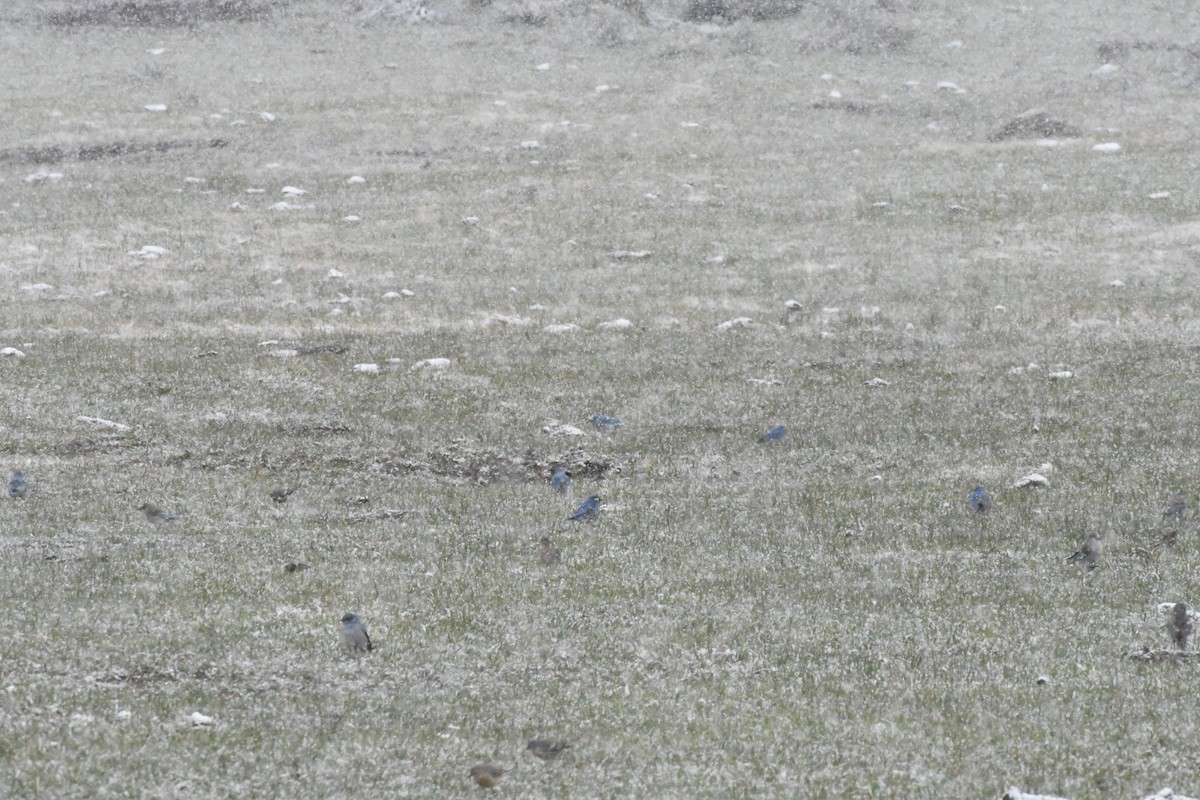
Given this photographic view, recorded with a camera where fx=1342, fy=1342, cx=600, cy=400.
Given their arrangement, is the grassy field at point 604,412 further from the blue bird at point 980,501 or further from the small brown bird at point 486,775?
the blue bird at point 980,501

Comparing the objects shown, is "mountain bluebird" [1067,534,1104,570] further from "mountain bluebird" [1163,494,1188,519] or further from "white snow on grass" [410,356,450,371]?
"white snow on grass" [410,356,450,371]

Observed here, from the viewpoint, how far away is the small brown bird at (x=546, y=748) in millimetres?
11188

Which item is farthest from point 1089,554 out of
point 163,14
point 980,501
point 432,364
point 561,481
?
point 163,14

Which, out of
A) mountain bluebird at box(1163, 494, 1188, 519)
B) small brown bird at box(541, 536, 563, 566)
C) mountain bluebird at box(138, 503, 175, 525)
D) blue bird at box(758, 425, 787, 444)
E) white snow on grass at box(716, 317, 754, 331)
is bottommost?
white snow on grass at box(716, 317, 754, 331)

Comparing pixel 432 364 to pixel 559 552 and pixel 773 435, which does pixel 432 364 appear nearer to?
pixel 773 435

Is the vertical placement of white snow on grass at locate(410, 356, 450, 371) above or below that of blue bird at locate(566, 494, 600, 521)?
below

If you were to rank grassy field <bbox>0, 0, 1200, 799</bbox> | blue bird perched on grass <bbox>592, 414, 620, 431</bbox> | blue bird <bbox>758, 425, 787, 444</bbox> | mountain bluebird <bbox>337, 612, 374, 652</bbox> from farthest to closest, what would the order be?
blue bird perched on grass <bbox>592, 414, 620, 431</bbox> < blue bird <bbox>758, 425, 787, 444</bbox> < mountain bluebird <bbox>337, 612, 374, 652</bbox> < grassy field <bbox>0, 0, 1200, 799</bbox>

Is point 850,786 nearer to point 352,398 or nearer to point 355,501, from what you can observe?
point 355,501

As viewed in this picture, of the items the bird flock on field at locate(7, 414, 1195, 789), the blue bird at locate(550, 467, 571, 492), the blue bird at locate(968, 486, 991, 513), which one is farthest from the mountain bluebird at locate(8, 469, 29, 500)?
the blue bird at locate(968, 486, 991, 513)

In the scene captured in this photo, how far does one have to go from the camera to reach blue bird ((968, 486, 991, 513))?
60.5 feet

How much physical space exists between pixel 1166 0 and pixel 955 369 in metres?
39.5

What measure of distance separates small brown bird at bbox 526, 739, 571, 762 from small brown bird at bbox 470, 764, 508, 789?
0.55 meters

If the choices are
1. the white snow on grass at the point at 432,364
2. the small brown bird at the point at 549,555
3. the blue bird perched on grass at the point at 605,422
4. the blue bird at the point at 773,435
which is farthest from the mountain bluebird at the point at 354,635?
the white snow on grass at the point at 432,364

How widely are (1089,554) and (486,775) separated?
9.11 meters
